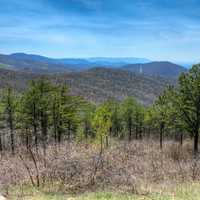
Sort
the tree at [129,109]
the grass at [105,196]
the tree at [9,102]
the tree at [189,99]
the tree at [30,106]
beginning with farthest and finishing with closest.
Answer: the tree at [129,109] → the tree at [9,102] → the tree at [30,106] → the tree at [189,99] → the grass at [105,196]

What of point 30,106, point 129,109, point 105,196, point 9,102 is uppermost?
point 105,196

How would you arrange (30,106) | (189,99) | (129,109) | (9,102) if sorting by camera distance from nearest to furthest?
(189,99)
(30,106)
(9,102)
(129,109)

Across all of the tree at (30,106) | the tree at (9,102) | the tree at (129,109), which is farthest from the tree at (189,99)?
the tree at (129,109)

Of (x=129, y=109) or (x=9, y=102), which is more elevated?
(x=9, y=102)

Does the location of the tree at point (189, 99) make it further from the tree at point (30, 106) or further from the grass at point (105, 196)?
the grass at point (105, 196)

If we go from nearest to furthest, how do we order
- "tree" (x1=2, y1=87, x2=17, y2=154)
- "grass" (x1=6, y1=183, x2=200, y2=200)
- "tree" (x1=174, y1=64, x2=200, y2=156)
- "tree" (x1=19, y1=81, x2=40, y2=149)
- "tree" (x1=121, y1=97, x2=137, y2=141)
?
"grass" (x1=6, y1=183, x2=200, y2=200) → "tree" (x1=174, y1=64, x2=200, y2=156) → "tree" (x1=19, y1=81, x2=40, y2=149) → "tree" (x1=2, y1=87, x2=17, y2=154) → "tree" (x1=121, y1=97, x2=137, y2=141)

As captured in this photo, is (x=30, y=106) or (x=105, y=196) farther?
(x=30, y=106)

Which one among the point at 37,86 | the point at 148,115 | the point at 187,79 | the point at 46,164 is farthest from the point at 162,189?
the point at 148,115

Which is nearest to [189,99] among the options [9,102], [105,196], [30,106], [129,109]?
[30,106]

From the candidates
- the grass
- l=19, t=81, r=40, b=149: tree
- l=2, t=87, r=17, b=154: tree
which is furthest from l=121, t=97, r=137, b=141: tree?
the grass

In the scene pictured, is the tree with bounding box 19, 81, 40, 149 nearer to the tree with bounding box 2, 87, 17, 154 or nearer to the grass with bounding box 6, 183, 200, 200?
the tree with bounding box 2, 87, 17, 154

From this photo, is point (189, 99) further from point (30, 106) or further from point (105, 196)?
point (105, 196)

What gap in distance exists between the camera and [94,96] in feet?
597

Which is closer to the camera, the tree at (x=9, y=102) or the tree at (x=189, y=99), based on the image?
the tree at (x=189, y=99)
